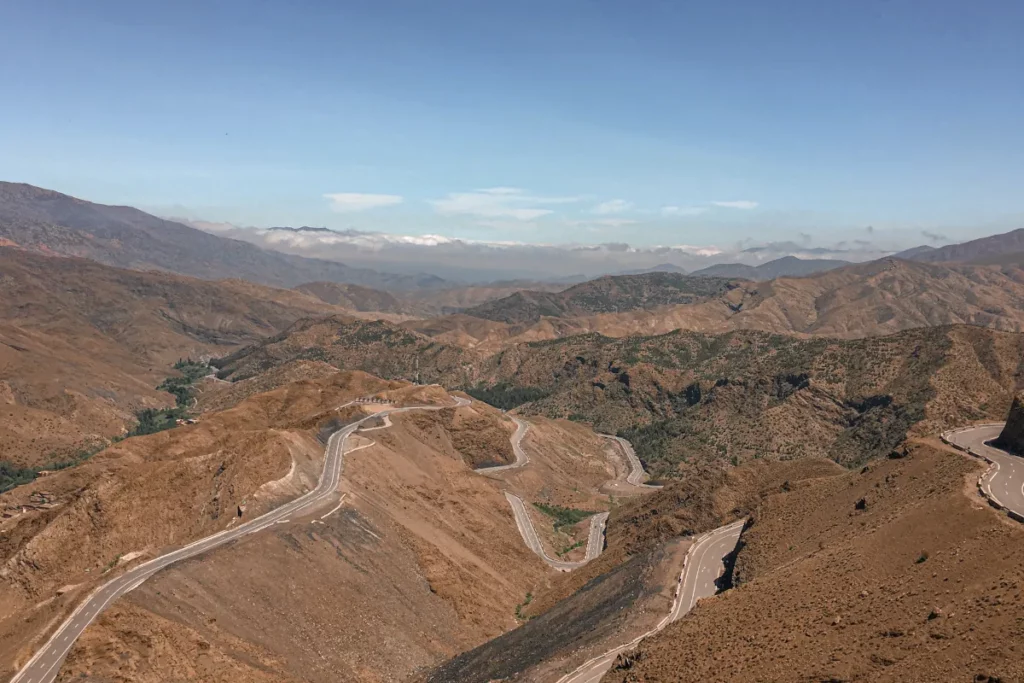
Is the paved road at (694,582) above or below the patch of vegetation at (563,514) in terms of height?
above

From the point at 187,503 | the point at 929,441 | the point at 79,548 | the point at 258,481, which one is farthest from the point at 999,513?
the point at 79,548

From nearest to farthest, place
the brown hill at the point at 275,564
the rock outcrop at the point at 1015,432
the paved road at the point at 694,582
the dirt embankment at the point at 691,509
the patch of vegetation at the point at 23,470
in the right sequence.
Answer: the paved road at the point at 694,582
the brown hill at the point at 275,564
the rock outcrop at the point at 1015,432
the dirt embankment at the point at 691,509
the patch of vegetation at the point at 23,470

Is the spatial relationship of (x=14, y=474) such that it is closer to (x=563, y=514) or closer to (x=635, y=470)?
(x=563, y=514)

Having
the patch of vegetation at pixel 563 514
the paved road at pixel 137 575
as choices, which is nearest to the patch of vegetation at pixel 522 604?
the paved road at pixel 137 575

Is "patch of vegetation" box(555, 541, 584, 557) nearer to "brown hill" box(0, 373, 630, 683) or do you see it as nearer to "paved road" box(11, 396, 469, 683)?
"brown hill" box(0, 373, 630, 683)

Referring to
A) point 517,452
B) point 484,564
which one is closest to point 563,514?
point 517,452

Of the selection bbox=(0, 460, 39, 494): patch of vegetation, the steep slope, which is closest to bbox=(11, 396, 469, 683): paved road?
the steep slope

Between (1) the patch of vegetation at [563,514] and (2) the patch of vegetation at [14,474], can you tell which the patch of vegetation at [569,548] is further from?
(2) the patch of vegetation at [14,474]
